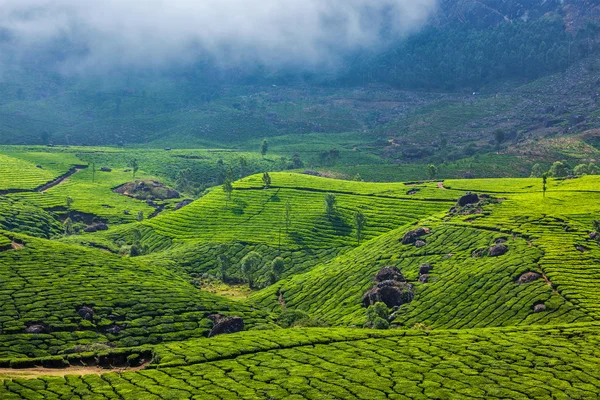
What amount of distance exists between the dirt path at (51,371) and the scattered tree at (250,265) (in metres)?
90.3

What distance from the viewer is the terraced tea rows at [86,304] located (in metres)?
115

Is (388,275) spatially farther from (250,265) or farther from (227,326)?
(227,326)

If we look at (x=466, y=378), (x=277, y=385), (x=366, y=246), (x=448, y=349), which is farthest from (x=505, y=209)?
(x=277, y=385)

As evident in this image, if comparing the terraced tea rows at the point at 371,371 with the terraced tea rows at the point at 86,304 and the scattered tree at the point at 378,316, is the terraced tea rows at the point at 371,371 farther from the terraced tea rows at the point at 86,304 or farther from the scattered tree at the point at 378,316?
the terraced tea rows at the point at 86,304

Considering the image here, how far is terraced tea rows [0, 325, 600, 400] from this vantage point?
8456cm

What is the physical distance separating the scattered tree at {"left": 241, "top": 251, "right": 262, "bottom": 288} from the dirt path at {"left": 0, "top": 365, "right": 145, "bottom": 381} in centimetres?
9028

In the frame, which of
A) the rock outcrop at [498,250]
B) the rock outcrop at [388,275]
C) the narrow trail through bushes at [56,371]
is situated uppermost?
the rock outcrop at [498,250]

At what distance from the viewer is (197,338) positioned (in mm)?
122500

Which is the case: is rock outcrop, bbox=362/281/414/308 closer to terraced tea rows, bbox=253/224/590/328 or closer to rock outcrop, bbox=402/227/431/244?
terraced tea rows, bbox=253/224/590/328

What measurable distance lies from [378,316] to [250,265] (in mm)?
61643

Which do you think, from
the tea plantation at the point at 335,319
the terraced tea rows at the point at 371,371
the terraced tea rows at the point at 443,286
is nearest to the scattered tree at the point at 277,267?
the tea plantation at the point at 335,319

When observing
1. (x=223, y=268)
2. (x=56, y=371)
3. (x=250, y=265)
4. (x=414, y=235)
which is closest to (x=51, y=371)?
(x=56, y=371)

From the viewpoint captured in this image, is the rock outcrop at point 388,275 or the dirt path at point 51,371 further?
the rock outcrop at point 388,275

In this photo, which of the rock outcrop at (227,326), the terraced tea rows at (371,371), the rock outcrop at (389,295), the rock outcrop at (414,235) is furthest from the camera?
the rock outcrop at (414,235)
